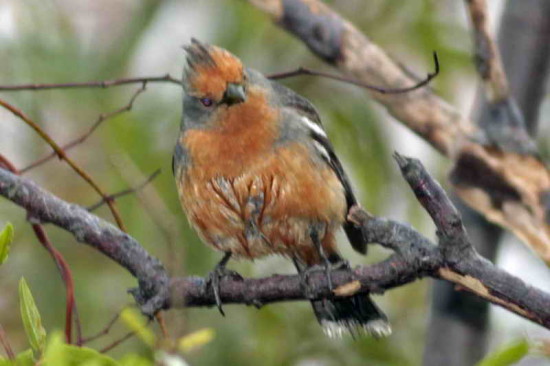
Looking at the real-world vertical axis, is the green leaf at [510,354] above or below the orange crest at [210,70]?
below

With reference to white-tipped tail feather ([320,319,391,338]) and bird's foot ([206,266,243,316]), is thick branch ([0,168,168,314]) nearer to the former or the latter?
bird's foot ([206,266,243,316])

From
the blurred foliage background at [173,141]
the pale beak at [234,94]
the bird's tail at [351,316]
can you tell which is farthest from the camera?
the blurred foliage background at [173,141]

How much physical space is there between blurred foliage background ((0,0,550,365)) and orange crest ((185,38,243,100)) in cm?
113

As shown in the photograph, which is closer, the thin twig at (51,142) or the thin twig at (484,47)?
the thin twig at (51,142)

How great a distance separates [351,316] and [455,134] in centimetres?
68

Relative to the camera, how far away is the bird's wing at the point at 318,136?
309 cm

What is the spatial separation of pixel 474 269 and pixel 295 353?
2230mm

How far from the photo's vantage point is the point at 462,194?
3250 mm

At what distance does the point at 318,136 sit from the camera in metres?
3.12

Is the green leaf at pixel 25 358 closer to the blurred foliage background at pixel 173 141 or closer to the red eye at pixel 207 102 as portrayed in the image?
the red eye at pixel 207 102

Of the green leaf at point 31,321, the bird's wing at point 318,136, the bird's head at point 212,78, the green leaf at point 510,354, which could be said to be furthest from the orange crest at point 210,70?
the green leaf at point 510,354

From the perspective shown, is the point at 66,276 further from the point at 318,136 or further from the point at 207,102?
the point at 318,136

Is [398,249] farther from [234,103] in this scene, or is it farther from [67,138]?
[67,138]

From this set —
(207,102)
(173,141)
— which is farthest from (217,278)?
(173,141)
